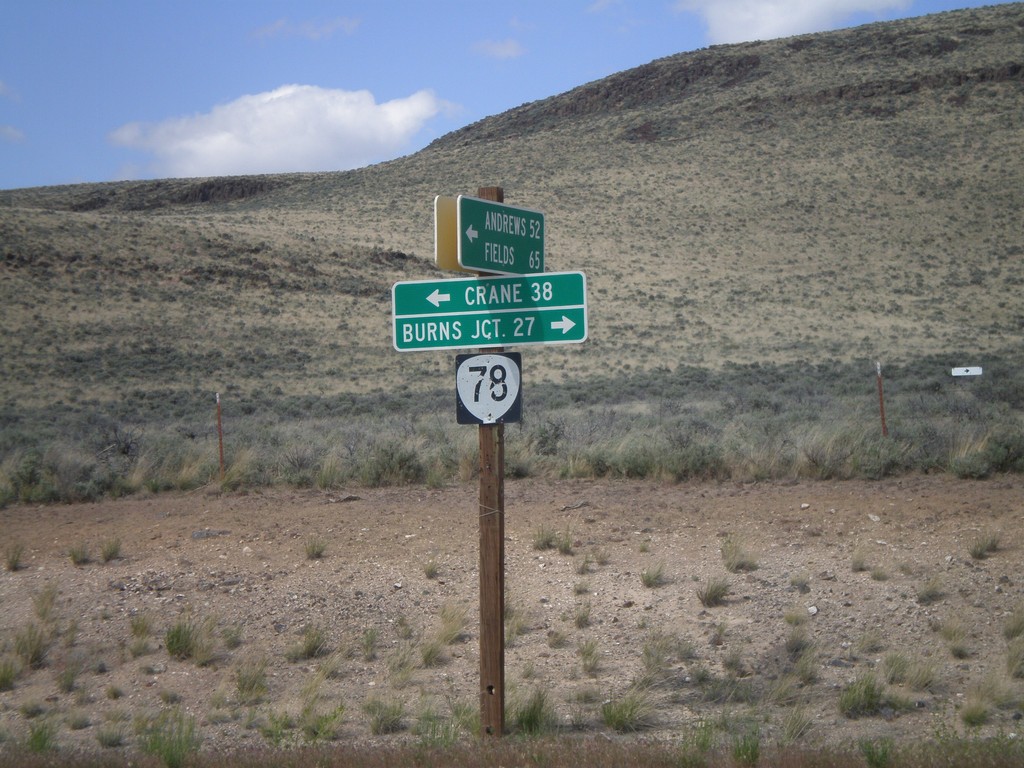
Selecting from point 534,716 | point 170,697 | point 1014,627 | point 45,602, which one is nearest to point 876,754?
point 534,716

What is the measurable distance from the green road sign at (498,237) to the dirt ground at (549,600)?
281 cm

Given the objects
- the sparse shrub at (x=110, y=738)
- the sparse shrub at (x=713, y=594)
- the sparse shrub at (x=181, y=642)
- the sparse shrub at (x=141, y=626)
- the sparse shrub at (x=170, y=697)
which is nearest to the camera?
the sparse shrub at (x=110, y=738)

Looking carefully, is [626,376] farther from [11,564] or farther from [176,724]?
[176,724]

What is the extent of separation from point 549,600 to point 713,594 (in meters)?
1.41

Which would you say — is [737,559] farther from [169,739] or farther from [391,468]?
[391,468]

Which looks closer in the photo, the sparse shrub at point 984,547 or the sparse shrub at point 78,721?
the sparse shrub at point 78,721

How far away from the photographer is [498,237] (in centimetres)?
576

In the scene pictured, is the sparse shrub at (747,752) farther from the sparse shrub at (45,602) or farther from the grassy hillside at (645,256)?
the grassy hillside at (645,256)

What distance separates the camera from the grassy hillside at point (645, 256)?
30.1m

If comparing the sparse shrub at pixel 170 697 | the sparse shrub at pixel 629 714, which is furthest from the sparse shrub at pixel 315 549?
the sparse shrub at pixel 629 714

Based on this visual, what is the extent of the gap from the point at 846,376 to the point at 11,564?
80.9 ft

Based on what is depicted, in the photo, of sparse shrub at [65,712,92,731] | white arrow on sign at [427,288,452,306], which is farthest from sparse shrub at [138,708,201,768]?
white arrow on sign at [427,288,452,306]

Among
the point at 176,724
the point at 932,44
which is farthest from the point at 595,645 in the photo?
the point at 932,44

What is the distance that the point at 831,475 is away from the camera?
11992 mm
